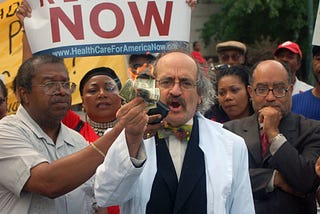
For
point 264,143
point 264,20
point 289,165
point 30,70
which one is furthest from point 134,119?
point 264,20

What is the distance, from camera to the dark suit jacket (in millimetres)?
4289

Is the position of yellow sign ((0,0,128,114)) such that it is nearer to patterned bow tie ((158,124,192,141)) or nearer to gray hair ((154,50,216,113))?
gray hair ((154,50,216,113))

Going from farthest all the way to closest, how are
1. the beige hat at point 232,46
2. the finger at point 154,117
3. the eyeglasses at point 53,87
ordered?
the beige hat at point 232,46, the eyeglasses at point 53,87, the finger at point 154,117

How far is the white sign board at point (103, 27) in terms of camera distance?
16.0 feet

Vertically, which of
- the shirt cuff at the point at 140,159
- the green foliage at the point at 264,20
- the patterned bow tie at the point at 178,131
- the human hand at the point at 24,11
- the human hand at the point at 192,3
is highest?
the green foliage at the point at 264,20

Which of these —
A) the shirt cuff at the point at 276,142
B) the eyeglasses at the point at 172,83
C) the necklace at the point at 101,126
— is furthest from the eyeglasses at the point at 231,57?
the eyeglasses at the point at 172,83

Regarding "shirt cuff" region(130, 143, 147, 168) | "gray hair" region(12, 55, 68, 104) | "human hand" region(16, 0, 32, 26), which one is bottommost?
"shirt cuff" region(130, 143, 147, 168)

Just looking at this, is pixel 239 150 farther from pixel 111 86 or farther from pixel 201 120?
pixel 111 86

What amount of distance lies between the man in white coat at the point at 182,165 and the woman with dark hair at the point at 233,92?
1.90m

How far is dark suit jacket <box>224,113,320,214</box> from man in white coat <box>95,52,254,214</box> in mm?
734

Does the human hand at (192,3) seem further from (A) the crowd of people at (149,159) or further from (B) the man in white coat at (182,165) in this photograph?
(B) the man in white coat at (182,165)

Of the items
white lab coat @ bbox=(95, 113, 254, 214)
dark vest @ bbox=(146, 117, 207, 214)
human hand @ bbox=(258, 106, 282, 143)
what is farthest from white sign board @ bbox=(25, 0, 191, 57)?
dark vest @ bbox=(146, 117, 207, 214)

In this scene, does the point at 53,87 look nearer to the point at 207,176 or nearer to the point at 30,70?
the point at 30,70

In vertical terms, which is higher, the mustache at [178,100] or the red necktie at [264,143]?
the mustache at [178,100]
